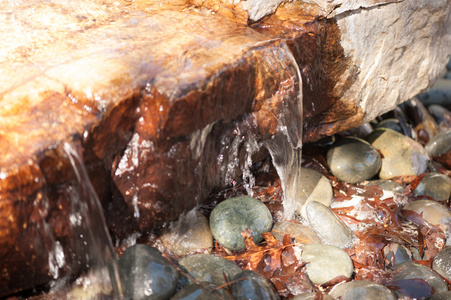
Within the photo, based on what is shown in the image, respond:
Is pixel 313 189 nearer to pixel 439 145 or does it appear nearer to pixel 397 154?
pixel 397 154

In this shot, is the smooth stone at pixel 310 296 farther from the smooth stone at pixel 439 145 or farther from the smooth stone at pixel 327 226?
the smooth stone at pixel 439 145

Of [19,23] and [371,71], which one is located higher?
[19,23]

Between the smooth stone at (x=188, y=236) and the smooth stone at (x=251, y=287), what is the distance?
1.60 feet

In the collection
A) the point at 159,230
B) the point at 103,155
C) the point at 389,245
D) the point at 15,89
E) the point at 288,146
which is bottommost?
the point at 389,245

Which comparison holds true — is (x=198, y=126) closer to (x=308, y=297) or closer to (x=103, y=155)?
(x=103, y=155)

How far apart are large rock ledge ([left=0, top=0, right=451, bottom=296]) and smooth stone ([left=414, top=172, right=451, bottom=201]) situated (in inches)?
35.0

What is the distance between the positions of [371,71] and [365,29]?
0.38 meters

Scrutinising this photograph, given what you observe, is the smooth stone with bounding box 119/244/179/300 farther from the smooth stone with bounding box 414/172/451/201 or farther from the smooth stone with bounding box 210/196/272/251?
the smooth stone with bounding box 414/172/451/201

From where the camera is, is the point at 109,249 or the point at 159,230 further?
the point at 159,230

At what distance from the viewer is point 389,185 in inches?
159

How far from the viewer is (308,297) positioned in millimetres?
2686

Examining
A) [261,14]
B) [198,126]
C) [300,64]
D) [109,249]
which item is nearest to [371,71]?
[300,64]

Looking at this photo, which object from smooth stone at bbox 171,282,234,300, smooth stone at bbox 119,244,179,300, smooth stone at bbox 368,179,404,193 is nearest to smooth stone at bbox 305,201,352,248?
smooth stone at bbox 368,179,404,193

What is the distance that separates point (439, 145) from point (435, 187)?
91 centimetres
